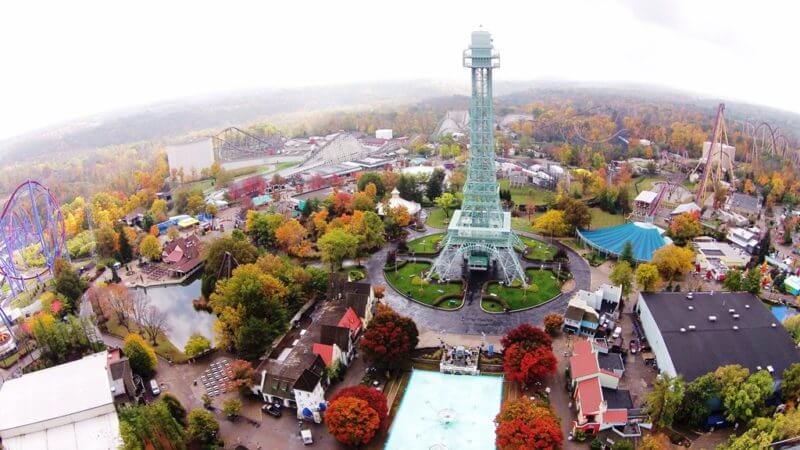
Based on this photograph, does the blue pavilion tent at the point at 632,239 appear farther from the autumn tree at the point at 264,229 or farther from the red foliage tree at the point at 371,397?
the autumn tree at the point at 264,229

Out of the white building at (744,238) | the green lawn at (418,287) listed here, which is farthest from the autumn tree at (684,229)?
the green lawn at (418,287)

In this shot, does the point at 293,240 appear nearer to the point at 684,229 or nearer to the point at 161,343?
the point at 161,343

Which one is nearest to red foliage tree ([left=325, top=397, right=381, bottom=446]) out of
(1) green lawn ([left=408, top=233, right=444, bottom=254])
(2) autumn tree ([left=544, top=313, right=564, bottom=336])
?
(2) autumn tree ([left=544, top=313, right=564, bottom=336])

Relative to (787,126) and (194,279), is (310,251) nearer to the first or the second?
(194,279)

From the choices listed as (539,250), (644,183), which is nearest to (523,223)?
(539,250)

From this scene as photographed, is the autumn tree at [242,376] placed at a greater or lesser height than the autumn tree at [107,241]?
lesser

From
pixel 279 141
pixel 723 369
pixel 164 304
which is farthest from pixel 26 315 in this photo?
pixel 279 141
